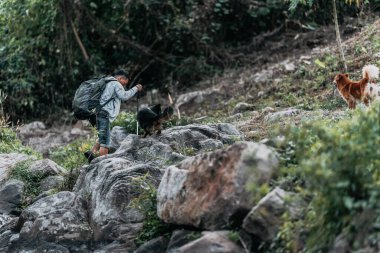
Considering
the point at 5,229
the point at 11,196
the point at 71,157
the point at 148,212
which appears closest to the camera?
the point at 148,212

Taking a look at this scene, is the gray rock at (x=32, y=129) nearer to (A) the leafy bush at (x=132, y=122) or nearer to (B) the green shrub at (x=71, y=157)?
(B) the green shrub at (x=71, y=157)

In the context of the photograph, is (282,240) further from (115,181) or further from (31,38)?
(31,38)

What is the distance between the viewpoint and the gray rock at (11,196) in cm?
1430

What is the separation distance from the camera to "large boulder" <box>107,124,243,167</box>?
42.9 feet

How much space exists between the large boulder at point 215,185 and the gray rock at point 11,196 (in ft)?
14.4

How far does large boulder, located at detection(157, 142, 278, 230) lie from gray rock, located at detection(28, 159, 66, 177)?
4.98 meters

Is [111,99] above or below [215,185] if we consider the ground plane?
above

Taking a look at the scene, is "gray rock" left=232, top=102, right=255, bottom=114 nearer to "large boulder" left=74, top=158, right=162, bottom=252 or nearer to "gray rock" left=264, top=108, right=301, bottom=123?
"gray rock" left=264, top=108, right=301, bottom=123

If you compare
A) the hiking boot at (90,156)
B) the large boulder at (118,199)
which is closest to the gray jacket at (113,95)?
the hiking boot at (90,156)

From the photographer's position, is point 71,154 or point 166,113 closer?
point 166,113

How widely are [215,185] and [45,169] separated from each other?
20.0 ft

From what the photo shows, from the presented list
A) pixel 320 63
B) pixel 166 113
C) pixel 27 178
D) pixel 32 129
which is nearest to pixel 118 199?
pixel 166 113

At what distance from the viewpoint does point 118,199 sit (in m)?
11.9

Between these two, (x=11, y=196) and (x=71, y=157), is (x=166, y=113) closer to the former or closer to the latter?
(x=11, y=196)
